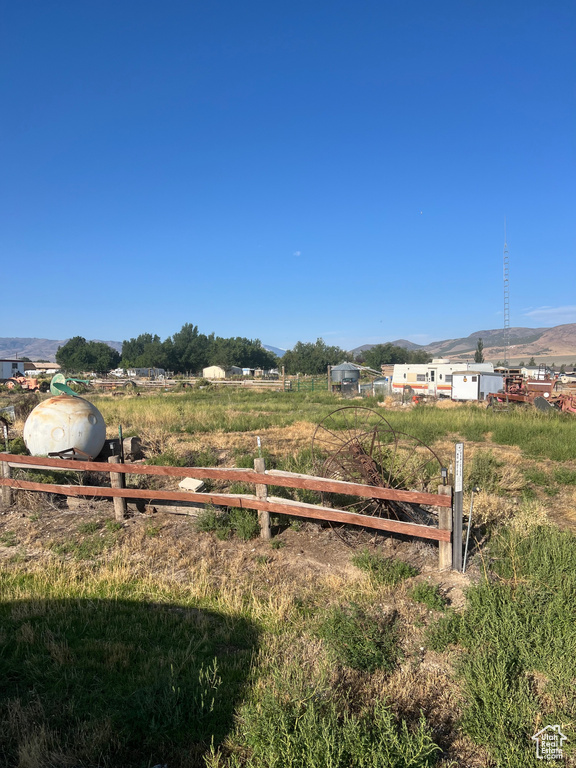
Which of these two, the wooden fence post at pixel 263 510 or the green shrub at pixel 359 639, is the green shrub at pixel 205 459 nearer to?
the wooden fence post at pixel 263 510

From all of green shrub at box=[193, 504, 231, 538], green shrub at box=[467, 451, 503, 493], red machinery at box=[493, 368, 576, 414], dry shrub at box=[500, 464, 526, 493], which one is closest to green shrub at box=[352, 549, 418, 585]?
green shrub at box=[193, 504, 231, 538]

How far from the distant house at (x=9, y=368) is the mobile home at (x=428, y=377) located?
5075cm

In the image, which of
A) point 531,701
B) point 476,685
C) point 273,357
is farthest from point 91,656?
point 273,357

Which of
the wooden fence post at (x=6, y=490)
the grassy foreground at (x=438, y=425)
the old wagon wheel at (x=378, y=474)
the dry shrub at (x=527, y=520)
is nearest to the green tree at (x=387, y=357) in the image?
the grassy foreground at (x=438, y=425)

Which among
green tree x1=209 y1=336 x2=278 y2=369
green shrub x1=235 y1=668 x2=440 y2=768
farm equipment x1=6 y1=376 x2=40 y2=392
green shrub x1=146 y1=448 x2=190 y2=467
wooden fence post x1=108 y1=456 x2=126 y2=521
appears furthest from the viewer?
green tree x1=209 y1=336 x2=278 y2=369

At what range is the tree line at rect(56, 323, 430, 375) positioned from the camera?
98.6 meters

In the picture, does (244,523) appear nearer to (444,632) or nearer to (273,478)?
(273,478)

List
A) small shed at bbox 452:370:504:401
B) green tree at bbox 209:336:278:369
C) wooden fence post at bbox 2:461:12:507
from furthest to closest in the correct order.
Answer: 1. green tree at bbox 209:336:278:369
2. small shed at bbox 452:370:504:401
3. wooden fence post at bbox 2:461:12:507

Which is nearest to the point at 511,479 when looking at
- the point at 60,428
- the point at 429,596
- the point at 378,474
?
the point at 378,474

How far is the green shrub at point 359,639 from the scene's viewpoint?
3852 millimetres

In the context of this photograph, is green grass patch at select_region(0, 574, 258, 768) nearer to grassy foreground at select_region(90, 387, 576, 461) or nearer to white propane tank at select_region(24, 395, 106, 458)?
white propane tank at select_region(24, 395, 106, 458)

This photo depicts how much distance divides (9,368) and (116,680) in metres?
A: 69.7

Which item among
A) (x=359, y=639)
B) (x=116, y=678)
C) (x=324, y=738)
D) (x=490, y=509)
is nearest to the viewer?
(x=324, y=738)

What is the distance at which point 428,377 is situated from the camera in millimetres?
39500
